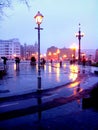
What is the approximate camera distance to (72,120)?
950cm

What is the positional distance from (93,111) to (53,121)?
198 cm

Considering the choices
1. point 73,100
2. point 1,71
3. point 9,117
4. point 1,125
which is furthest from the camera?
point 1,71

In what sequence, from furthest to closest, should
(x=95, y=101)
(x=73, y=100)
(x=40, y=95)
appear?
(x=40, y=95) < (x=73, y=100) < (x=95, y=101)

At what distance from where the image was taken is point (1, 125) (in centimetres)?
961

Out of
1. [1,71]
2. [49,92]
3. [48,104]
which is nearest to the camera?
[48,104]

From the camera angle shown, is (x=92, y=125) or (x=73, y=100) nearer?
(x=92, y=125)

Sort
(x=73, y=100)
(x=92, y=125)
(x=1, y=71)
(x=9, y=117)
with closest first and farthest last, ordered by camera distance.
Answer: (x=92, y=125), (x=9, y=117), (x=73, y=100), (x=1, y=71)

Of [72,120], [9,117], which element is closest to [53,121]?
[72,120]

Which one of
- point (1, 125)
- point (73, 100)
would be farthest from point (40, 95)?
point (1, 125)

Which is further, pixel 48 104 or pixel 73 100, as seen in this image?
pixel 73 100

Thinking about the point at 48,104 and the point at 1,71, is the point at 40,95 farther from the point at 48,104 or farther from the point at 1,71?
the point at 1,71

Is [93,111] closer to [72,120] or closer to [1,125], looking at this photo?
[72,120]

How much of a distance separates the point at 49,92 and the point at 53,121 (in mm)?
8361

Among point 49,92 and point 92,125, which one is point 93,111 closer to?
point 92,125
